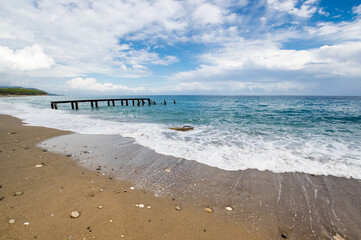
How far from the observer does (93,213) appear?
342 cm

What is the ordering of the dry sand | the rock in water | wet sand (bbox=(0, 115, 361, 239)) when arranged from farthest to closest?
the rock in water
wet sand (bbox=(0, 115, 361, 239))
the dry sand

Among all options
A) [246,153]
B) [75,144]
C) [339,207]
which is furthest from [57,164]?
[339,207]

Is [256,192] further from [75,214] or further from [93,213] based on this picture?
[75,214]

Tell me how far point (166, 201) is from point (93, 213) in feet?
5.33

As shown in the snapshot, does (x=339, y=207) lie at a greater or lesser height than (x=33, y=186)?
lesser

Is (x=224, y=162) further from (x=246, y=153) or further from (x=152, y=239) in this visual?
(x=152, y=239)

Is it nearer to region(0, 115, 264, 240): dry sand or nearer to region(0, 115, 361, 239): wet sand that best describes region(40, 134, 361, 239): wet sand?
region(0, 115, 361, 239): wet sand

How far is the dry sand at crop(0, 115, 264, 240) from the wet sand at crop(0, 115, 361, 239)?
0.02 metres

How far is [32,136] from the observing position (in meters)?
9.76

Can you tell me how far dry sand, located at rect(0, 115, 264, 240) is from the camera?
9.71 feet

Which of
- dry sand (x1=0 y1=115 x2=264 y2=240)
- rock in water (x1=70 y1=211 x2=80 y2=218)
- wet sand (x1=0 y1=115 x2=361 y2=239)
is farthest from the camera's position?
rock in water (x1=70 y1=211 x2=80 y2=218)

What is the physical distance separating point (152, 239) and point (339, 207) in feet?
14.9

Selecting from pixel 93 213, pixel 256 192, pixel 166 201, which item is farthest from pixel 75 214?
pixel 256 192

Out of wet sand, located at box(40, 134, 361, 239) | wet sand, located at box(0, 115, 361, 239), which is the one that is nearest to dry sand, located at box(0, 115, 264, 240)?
wet sand, located at box(0, 115, 361, 239)
